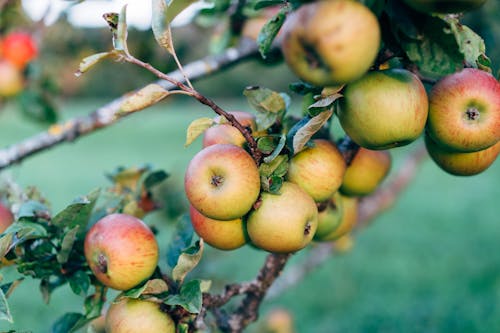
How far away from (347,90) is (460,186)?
5.81m

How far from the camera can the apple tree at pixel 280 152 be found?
2.24 feet

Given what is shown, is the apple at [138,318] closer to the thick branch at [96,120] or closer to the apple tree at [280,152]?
the apple tree at [280,152]

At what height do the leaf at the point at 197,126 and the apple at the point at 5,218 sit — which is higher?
the leaf at the point at 197,126

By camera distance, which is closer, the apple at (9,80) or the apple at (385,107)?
the apple at (385,107)

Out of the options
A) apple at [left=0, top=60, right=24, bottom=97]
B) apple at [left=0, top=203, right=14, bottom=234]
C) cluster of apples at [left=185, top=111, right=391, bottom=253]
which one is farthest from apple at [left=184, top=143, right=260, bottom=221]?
apple at [left=0, top=60, right=24, bottom=97]

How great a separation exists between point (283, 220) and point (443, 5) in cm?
37

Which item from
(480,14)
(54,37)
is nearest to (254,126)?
(480,14)

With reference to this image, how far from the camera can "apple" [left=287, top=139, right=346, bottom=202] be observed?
34.1 inches

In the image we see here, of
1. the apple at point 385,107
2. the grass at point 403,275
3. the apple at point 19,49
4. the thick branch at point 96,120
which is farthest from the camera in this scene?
the grass at point 403,275

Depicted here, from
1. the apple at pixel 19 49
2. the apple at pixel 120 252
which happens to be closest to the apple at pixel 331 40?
the apple at pixel 120 252

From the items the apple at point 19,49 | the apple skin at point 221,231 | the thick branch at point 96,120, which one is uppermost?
the apple skin at point 221,231

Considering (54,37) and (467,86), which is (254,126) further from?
(54,37)

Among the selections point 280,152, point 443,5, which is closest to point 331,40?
point 443,5

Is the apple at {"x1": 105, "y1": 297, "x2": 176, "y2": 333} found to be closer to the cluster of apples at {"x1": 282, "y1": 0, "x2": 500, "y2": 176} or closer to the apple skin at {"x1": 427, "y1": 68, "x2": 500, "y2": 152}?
the cluster of apples at {"x1": 282, "y1": 0, "x2": 500, "y2": 176}
